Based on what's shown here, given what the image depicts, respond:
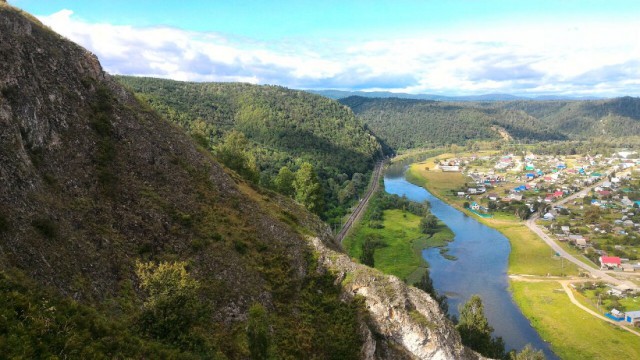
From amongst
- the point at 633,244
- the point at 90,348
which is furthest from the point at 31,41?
the point at 633,244

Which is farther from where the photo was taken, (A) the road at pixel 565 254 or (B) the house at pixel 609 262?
(B) the house at pixel 609 262

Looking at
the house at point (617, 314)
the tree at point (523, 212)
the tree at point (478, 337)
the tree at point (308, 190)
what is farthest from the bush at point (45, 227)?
the tree at point (523, 212)

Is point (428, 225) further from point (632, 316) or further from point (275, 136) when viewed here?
point (275, 136)

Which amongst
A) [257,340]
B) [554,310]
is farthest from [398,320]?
[554,310]

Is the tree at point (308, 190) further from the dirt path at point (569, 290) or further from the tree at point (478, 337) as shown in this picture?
the dirt path at point (569, 290)

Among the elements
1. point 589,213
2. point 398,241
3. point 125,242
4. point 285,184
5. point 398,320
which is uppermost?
point 125,242

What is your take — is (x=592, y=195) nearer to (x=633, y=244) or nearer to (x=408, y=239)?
Answer: (x=633, y=244)
